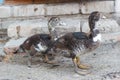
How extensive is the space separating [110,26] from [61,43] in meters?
1.16

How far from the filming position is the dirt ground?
391 cm

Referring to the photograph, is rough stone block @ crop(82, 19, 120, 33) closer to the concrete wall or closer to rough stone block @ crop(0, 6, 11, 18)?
the concrete wall

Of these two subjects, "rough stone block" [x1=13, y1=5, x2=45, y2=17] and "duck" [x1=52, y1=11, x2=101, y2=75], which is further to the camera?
"rough stone block" [x1=13, y1=5, x2=45, y2=17]

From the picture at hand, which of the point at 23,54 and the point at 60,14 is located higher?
the point at 60,14

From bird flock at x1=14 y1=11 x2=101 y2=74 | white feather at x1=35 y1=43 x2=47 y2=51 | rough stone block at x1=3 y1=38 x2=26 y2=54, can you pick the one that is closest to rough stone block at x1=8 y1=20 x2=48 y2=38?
rough stone block at x1=3 y1=38 x2=26 y2=54

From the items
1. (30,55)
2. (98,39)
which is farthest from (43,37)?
(98,39)

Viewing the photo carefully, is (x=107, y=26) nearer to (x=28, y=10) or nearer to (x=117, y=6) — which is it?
(x=117, y=6)

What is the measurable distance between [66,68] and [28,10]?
4.92 feet

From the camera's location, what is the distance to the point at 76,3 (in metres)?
5.23

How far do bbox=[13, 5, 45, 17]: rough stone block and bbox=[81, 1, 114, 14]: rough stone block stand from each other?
59cm

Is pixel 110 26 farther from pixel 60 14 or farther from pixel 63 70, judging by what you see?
pixel 63 70

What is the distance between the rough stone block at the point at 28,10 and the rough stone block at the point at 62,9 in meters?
0.10

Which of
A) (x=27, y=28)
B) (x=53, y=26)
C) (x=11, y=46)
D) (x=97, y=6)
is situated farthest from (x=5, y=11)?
(x=53, y=26)

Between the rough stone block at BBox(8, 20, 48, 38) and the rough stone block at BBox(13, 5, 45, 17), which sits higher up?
the rough stone block at BBox(13, 5, 45, 17)
